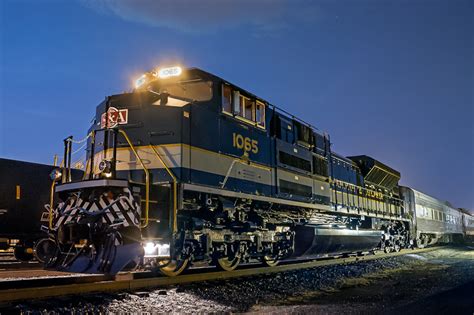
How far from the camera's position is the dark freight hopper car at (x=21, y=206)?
1073 cm

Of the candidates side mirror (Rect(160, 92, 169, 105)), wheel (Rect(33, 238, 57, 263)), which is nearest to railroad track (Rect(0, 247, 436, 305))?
wheel (Rect(33, 238, 57, 263))

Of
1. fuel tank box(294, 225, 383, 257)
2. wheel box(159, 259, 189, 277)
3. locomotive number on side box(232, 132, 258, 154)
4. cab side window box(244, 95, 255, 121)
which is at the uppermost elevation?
cab side window box(244, 95, 255, 121)

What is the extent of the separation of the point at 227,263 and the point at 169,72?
13.5 ft

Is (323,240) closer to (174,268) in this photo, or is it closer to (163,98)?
(174,268)

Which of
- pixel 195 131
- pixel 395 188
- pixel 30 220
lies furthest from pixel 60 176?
pixel 395 188

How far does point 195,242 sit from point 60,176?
2.84m

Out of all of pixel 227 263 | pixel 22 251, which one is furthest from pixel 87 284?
pixel 22 251

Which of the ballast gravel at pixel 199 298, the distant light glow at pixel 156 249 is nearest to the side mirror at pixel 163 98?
the distant light glow at pixel 156 249

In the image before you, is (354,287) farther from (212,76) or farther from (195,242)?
(212,76)

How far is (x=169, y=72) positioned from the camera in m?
7.88

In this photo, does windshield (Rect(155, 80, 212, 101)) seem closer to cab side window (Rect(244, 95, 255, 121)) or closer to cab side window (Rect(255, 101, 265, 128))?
cab side window (Rect(244, 95, 255, 121))

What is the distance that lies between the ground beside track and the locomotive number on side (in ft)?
8.78

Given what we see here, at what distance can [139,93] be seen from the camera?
7852 millimetres

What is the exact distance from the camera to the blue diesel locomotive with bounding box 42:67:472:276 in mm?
6320
